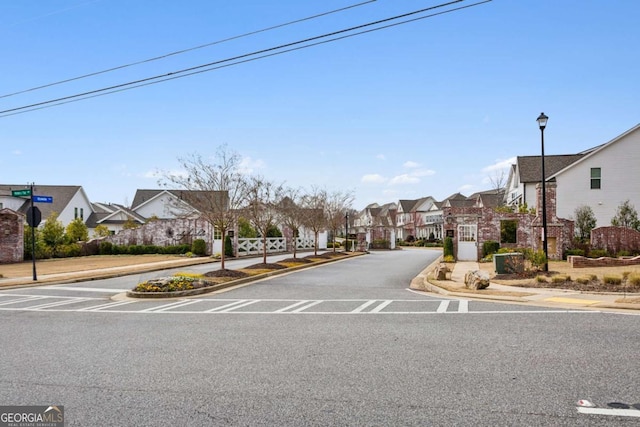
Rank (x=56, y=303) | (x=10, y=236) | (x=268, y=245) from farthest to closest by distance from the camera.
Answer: (x=268, y=245) → (x=10, y=236) → (x=56, y=303)

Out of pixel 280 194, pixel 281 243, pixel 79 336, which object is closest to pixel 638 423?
pixel 79 336

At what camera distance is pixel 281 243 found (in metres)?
45.5

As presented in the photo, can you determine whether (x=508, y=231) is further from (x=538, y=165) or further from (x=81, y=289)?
(x=81, y=289)

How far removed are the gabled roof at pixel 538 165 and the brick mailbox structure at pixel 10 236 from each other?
1588 inches

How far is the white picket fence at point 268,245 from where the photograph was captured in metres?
38.5

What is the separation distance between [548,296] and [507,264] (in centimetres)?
534

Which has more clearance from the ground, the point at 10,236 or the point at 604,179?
the point at 604,179

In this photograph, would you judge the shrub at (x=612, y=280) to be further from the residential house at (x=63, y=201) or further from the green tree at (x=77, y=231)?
the residential house at (x=63, y=201)

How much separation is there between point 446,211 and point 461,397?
2614 centimetres

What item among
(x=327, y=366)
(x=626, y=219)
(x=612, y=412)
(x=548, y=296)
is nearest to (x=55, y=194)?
(x=626, y=219)

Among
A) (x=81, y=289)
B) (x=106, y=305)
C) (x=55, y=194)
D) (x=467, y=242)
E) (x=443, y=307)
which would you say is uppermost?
(x=55, y=194)

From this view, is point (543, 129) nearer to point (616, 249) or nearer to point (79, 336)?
point (616, 249)

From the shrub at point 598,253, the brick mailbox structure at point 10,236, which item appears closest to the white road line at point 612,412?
the shrub at point 598,253

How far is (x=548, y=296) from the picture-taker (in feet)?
44.8
